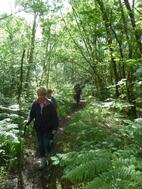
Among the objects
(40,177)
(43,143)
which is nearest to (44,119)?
(43,143)

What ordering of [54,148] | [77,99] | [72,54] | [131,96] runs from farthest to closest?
[72,54]
[77,99]
[131,96]
[54,148]

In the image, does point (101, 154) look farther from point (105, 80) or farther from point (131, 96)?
point (105, 80)

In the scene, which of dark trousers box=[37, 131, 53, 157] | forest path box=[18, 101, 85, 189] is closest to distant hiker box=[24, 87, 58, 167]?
dark trousers box=[37, 131, 53, 157]

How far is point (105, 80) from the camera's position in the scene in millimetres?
25719

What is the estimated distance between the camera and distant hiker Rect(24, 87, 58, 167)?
8922 millimetres

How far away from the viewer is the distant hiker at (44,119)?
29.3 feet

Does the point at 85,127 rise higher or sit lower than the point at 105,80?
lower

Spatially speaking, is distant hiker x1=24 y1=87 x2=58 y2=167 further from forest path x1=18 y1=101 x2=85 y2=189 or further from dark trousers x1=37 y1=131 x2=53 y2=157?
forest path x1=18 y1=101 x2=85 y2=189

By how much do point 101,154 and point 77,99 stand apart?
2039 cm

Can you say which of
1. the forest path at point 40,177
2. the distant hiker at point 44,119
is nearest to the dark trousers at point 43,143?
the distant hiker at point 44,119

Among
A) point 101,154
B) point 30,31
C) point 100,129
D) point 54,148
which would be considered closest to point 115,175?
point 101,154

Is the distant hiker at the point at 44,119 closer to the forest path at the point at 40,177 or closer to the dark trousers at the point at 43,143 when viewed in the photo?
the dark trousers at the point at 43,143

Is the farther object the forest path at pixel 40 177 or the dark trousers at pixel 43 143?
the dark trousers at pixel 43 143

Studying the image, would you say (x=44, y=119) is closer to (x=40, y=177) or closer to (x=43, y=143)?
(x=43, y=143)
